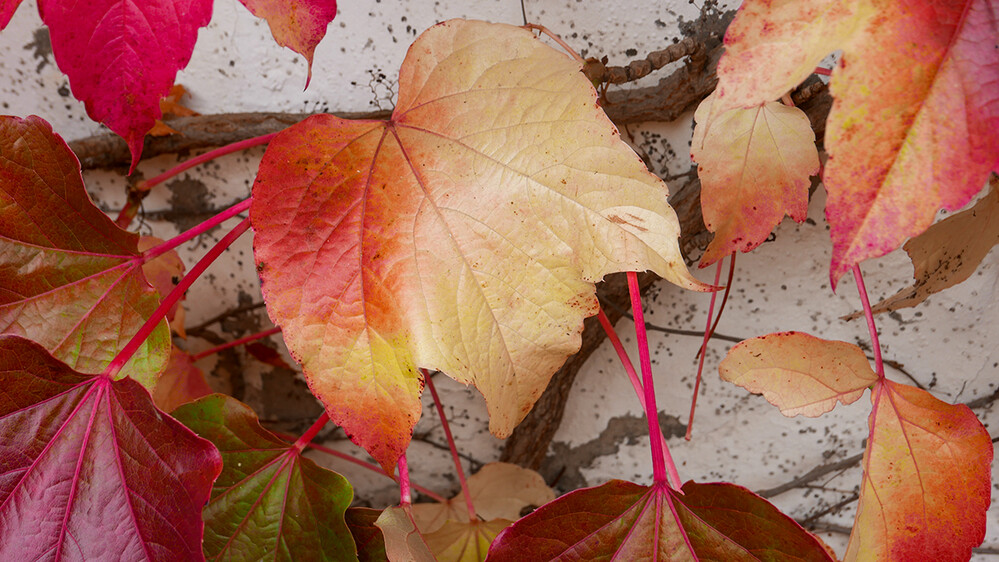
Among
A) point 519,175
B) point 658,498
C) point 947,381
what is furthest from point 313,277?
point 947,381

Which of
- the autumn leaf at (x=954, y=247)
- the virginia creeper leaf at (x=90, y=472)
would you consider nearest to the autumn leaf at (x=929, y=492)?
the autumn leaf at (x=954, y=247)

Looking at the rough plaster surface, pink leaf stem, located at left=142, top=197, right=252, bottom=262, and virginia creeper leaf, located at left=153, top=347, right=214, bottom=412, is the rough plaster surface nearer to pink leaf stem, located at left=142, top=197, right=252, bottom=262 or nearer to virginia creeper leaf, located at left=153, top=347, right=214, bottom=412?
virginia creeper leaf, located at left=153, top=347, right=214, bottom=412

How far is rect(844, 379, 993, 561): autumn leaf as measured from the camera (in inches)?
15.5

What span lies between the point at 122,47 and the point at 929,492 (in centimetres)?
63

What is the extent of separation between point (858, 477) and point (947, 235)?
1.27ft

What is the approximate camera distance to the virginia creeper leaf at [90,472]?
360mm

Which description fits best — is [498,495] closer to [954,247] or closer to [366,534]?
[366,534]

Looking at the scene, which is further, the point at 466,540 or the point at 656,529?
the point at 466,540

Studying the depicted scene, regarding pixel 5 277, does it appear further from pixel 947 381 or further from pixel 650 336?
pixel 947 381

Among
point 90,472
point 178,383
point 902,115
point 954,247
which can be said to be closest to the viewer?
point 902,115

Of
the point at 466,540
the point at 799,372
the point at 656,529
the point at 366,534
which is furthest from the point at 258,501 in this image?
the point at 799,372

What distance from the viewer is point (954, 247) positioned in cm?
51

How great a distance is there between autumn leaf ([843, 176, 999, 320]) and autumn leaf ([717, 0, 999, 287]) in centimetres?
29

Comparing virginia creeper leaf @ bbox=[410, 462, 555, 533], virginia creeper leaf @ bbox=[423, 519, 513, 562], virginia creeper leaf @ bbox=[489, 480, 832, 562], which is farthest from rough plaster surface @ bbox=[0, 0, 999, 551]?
virginia creeper leaf @ bbox=[489, 480, 832, 562]
